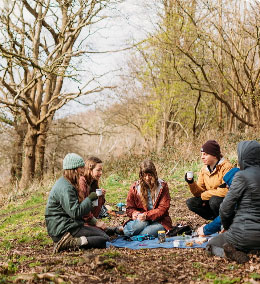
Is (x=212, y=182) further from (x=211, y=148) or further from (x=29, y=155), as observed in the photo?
(x=29, y=155)

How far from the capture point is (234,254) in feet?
12.5

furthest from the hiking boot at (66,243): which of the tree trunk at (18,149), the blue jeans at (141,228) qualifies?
the tree trunk at (18,149)

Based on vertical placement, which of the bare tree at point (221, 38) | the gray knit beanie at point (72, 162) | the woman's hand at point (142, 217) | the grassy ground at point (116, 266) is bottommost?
the grassy ground at point (116, 266)

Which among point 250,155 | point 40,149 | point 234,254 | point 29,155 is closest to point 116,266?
point 234,254

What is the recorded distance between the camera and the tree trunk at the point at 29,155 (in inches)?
656

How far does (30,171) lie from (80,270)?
14067 millimetres

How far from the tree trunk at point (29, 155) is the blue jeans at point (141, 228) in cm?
1180

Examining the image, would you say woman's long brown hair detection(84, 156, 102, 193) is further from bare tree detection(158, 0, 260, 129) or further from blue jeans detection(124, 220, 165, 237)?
bare tree detection(158, 0, 260, 129)

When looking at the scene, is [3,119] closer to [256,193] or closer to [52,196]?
[52,196]

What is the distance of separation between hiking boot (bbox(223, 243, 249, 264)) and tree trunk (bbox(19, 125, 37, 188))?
13929 millimetres

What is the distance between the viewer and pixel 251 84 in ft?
42.4

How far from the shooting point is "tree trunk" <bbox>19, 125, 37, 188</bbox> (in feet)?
54.6

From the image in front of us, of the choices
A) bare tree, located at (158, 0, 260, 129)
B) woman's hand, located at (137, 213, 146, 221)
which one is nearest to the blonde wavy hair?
woman's hand, located at (137, 213, 146, 221)

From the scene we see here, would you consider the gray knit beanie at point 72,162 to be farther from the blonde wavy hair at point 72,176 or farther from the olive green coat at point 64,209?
the olive green coat at point 64,209
